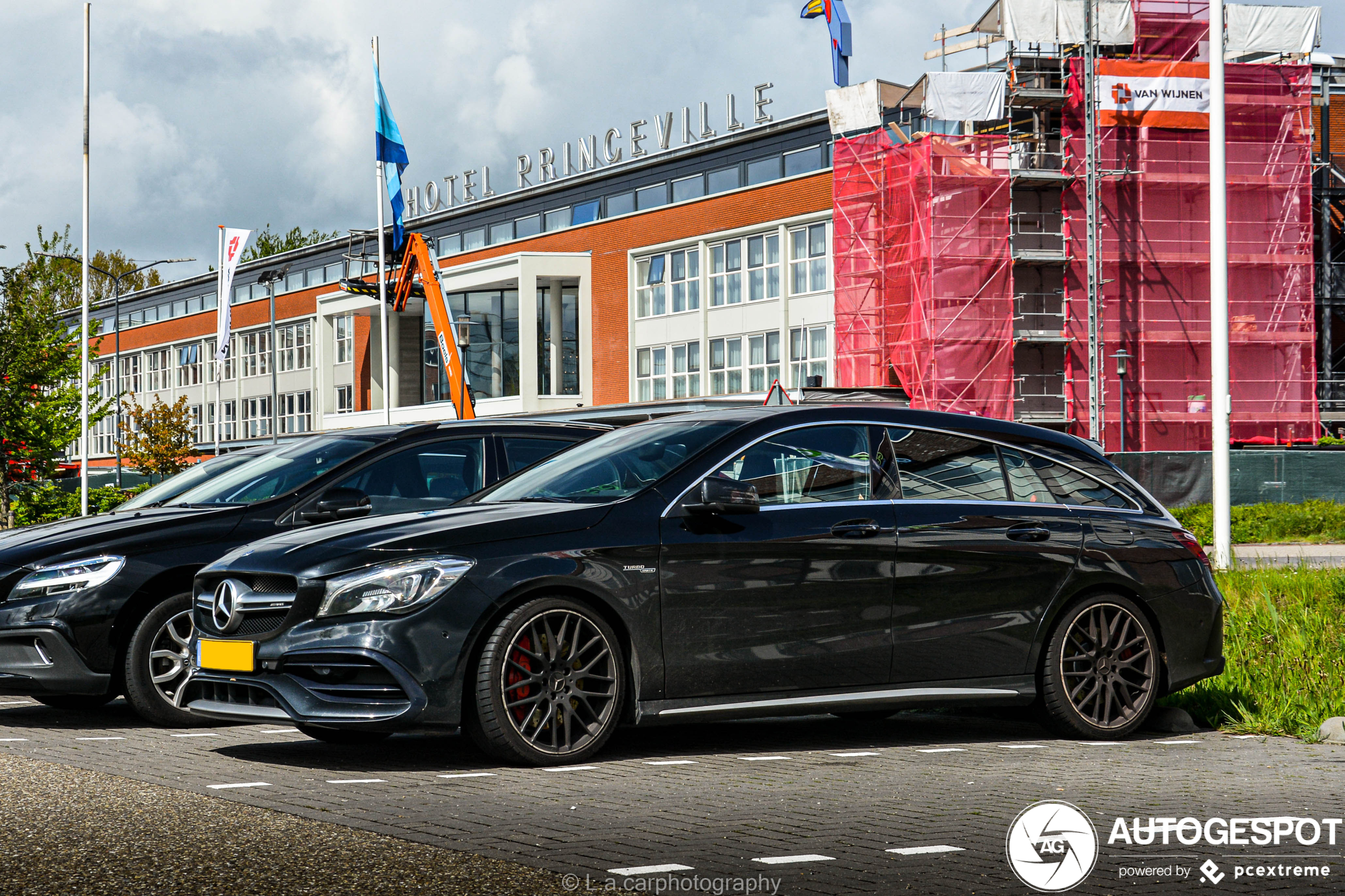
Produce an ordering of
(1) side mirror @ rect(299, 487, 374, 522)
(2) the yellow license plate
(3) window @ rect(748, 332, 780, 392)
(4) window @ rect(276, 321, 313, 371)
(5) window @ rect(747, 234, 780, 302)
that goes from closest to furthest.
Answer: (2) the yellow license plate, (1) side mirror @ rect(299, 487, 374, 522), (3) window @ rect(748, 332, 780, 392), (5) window @ rect(747, 234, 780, 302), (4) window @ rect(276, 321, 313, 371)

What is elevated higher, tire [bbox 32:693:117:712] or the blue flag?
the blue flag

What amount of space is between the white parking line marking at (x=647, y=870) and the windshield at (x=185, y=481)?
566cm

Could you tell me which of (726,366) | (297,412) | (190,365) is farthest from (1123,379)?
(190,365)

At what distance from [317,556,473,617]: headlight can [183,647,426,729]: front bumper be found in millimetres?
190

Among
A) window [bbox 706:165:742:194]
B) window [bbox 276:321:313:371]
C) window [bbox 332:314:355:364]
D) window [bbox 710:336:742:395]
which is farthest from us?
window [bbox 276:321:313:371]

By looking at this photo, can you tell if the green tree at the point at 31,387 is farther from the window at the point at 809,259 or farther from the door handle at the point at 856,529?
the door handle at the point at 856,529

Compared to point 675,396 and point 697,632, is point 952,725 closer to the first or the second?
point 697,632

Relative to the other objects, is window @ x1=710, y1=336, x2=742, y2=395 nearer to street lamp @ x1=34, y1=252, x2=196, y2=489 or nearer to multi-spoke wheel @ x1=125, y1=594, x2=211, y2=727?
street lamp @ x1=34, y1=252, x2=196, y2=489

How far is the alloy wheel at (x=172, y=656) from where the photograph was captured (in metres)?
8.41

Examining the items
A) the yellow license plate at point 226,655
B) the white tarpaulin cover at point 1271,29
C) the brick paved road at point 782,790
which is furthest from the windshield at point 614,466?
the white tarpaulin cover at point 1271,29

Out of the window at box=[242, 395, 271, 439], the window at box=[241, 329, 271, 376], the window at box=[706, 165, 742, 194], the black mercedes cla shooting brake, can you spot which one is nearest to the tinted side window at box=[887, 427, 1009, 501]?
the black mercedes cla shooting brake

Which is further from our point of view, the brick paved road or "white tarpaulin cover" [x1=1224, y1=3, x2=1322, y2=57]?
"white tarpaulin cover" [x1=1224, y1=3, x2=1322, y2=57]

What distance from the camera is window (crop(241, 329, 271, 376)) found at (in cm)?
7788

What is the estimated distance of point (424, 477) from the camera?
30.2 feet
